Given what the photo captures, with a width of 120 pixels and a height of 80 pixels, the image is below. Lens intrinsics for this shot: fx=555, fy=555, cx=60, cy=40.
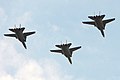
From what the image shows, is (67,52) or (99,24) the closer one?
(99,24)

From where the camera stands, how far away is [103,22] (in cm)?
12875

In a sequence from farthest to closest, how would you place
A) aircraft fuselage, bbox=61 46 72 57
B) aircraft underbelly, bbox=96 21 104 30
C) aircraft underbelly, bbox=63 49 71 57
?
aircraft underbelly, bbox=63 49 71 57, aircraft fuselage, bbox=61 46 72 57, aircraft underbelly, bbox=96 21 104 30

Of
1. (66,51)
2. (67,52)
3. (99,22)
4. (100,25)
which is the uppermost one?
(99,22)

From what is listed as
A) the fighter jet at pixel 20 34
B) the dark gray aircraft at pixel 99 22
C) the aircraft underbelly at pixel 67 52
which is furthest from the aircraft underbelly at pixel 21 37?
the dark gray aircraft at pixel 99 22

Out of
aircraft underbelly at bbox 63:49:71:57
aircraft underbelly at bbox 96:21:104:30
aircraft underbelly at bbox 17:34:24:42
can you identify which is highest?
aircraft underbelly at bbox 96:21:104:30

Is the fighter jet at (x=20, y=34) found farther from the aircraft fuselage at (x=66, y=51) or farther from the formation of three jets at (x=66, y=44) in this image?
the aircraft fuselage at (x=66, y=51)

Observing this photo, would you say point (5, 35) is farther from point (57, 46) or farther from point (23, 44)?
point (57, 46)

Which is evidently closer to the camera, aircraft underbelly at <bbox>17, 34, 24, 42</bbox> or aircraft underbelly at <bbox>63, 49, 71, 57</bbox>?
aircraft underbelly at <bbox>17, 34, 24, 42</bbox>

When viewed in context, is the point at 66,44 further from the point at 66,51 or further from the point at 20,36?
the point at 20,36

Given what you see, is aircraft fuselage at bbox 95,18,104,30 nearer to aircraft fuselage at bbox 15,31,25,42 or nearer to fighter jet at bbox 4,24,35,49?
fighter jet at bbox 4,24,35,49

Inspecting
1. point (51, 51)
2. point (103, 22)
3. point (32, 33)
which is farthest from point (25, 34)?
point (103, 22)

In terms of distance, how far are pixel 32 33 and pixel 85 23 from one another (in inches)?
507

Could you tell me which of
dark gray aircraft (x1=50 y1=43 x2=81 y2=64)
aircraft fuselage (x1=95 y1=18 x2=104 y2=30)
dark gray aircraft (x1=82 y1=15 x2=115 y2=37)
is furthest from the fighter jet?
aircraft fuselage (x1=95 y1=18 x2=104 y2=30)

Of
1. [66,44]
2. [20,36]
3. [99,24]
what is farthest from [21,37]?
[99,24]
